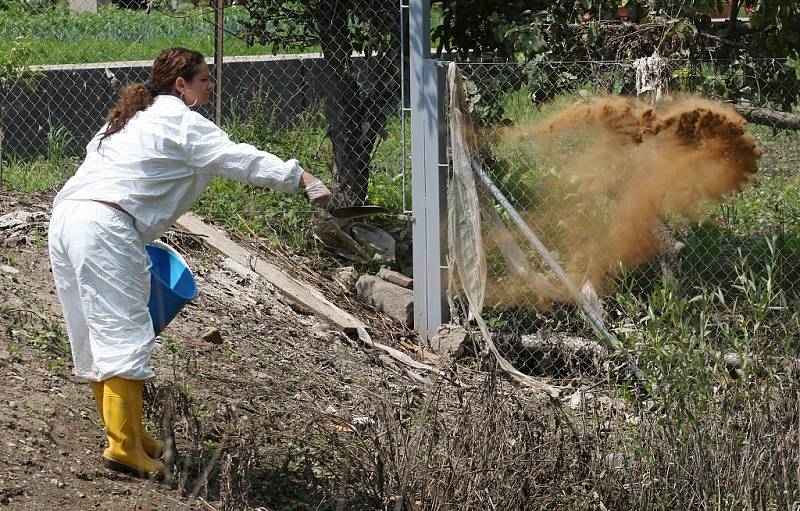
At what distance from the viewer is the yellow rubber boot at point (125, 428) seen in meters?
4.13

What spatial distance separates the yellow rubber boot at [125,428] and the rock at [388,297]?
3067 mm

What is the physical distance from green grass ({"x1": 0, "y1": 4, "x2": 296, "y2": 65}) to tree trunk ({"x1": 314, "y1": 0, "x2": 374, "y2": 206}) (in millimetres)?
3011

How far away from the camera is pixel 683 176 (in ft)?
20.2

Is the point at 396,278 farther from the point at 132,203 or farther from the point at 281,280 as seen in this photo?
the point at 132,203

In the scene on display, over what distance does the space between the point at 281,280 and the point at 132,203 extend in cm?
300

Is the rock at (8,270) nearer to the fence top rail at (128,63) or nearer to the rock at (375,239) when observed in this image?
the rock at (375,239)

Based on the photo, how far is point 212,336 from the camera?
20.0 ft

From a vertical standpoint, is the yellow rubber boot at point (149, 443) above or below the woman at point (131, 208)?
below

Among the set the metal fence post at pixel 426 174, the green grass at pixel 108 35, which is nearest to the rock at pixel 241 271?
the metal fence post at pixel 426 174

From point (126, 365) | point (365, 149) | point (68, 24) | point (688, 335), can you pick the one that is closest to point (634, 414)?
point (688, 335)

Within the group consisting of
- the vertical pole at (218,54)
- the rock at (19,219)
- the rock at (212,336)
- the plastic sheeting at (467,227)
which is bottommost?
the rock at (212,336)

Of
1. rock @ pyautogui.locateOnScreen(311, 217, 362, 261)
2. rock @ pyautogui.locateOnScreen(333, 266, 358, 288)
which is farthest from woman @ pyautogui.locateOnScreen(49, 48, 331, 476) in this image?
rock @ pyautogui.locateOnScreen(311, 217, 362, 261)

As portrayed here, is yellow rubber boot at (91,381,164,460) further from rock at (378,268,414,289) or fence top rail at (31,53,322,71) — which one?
fence top rail at (31,53,322,71)

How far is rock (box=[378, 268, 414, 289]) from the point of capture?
23.7 feet
